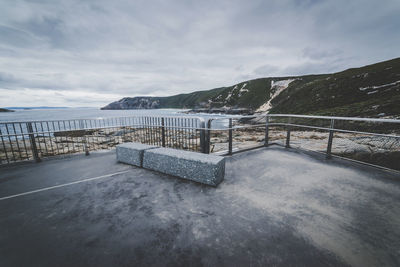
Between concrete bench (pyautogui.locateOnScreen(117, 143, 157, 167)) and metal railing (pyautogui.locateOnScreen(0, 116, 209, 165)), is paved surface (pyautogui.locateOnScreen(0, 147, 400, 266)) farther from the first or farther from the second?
metal railing (pyautogui.locateOnScreen(0, 116, 209, 165))

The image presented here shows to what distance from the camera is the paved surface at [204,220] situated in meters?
1.71

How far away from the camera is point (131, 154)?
168 inches

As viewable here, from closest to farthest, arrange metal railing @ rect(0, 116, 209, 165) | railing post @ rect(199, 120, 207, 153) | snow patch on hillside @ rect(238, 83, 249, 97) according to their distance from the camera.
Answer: railing post @ rect(199, 120, 207, 153)
metal railing @ rect(0, 116, 209, 165)
snow patch on hillside @ rect(238, 83, 249, 97)

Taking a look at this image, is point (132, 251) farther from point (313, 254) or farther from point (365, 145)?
point (365, 145)

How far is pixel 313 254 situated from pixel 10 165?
7.29m

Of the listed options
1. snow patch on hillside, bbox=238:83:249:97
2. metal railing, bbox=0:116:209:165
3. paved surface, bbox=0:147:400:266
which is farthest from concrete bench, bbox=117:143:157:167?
snow patch on hillside, bbox=238:83:249:97

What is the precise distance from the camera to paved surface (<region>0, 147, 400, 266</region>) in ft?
5.63

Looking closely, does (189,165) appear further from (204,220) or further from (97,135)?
(97,135)

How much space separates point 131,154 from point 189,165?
1.84m

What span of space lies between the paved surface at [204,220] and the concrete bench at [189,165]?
0.63 feet

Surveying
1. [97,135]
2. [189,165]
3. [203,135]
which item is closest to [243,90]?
[97,135]

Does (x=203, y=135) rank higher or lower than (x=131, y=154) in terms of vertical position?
higher

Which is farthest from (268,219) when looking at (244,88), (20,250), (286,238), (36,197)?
(244,88)

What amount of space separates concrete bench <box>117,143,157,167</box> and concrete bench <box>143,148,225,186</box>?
21 centimetres
